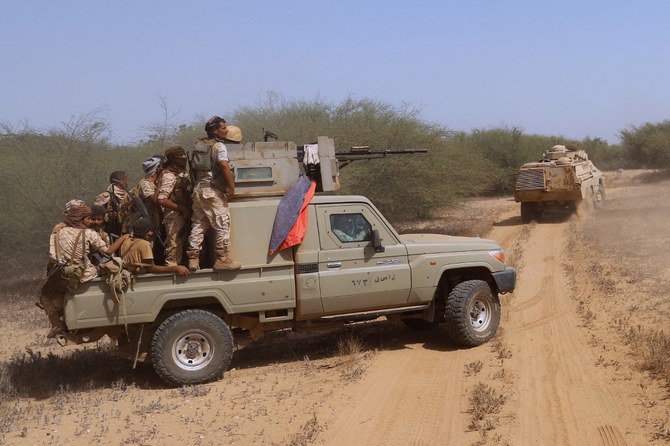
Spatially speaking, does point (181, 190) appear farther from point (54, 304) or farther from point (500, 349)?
point (500, 349)

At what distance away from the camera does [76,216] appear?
672cm

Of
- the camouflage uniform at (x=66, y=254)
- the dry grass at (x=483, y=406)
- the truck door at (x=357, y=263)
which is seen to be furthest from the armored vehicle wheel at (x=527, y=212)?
the camouflage uniform at (x=66, y=254)

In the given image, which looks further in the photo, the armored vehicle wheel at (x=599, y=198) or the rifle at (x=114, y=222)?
the armored vehicle wheel at (x=599, y=198)

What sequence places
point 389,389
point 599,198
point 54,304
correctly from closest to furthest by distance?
point 389,389, point 54,304, point 599,198

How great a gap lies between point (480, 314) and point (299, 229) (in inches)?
92.8

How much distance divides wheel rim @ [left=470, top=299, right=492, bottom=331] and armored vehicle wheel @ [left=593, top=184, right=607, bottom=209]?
14727 mm

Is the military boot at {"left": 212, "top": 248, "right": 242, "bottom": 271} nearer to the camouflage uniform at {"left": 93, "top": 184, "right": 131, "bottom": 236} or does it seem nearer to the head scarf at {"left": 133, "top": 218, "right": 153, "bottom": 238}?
the head scarf at {"left": 133, "top": 218, "right": 153, "bottom": 238}

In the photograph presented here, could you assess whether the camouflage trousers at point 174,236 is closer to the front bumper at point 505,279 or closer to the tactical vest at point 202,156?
the tactical vest at point 202,156

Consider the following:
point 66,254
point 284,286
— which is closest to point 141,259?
point 66,254

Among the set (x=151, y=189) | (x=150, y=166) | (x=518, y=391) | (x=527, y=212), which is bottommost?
(x=518, y=391)

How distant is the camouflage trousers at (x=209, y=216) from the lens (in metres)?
6.79

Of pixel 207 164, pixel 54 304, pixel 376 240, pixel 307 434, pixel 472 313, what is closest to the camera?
pixel 307 434

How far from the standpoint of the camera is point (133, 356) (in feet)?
23.0

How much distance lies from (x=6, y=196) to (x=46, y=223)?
0.87 metres
